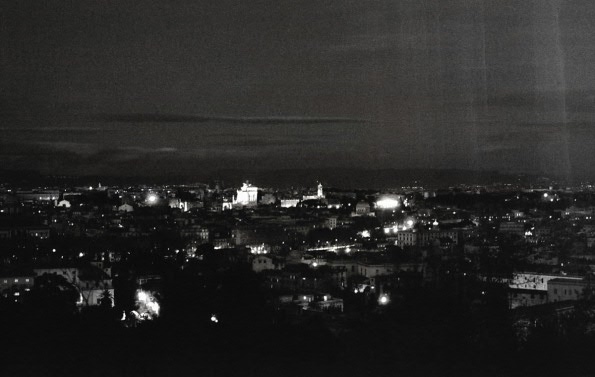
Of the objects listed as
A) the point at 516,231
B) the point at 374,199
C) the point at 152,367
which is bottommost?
the point at 152,367

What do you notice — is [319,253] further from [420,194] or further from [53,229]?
[420,194]

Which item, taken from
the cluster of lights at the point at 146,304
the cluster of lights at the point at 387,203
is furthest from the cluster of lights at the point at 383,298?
the cluster of lights at the point at 387,203

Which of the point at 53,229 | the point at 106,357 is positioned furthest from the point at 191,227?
the point at 106,357

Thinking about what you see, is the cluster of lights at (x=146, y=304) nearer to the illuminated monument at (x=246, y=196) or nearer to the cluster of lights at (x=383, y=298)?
the cluster of lights at (x=383, y=298)

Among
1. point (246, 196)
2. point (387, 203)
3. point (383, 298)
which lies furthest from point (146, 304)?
point (246, 196)

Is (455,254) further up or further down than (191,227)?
further down

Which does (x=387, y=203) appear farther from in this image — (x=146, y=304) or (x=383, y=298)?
(x=146, y=304)

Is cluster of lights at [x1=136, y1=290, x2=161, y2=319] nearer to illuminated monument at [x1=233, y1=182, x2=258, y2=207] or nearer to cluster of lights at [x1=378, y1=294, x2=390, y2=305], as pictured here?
cluster of lights at [x1=378, y1=294, x2=390, y2=305]

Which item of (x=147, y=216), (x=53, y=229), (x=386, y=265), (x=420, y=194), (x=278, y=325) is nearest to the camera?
(x=278, y=325)

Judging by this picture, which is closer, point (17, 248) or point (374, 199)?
point (17, 248)
